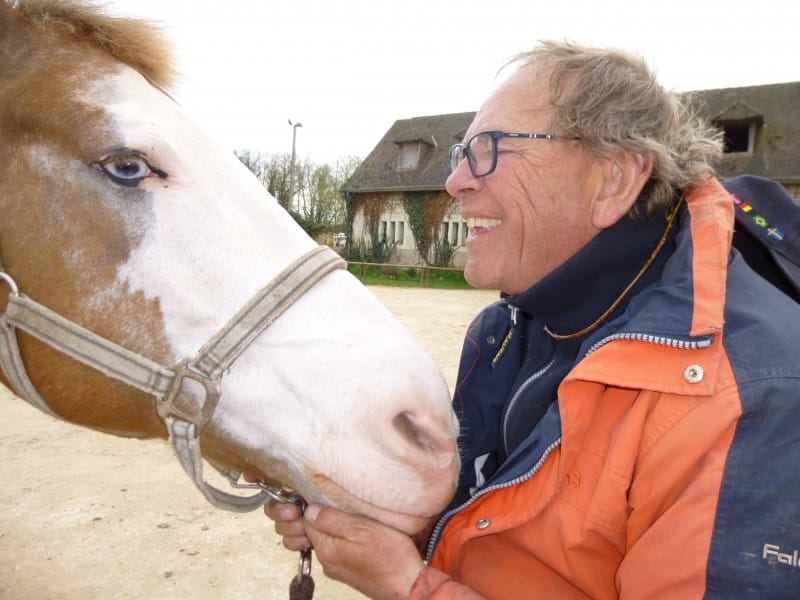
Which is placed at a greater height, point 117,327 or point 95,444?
point 117,327

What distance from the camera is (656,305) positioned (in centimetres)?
126

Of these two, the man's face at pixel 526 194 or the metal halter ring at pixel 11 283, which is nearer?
the metal halter ring at pixel 11 283

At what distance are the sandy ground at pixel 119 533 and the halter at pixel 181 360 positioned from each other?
1.64m

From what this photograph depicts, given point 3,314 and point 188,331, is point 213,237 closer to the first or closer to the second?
point 188,331

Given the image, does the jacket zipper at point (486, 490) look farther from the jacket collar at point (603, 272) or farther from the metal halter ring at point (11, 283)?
the metal halter ring at point (11, 283)

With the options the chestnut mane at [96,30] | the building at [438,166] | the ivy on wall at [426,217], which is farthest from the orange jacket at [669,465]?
the ivy on wall at [426,217]

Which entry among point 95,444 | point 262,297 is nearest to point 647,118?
point 262,297

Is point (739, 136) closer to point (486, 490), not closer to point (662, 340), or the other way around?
point (662, 340)

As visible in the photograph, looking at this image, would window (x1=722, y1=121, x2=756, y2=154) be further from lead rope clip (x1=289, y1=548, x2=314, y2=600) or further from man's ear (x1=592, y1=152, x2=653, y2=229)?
lead rope clip (x1=289, y1=548, x2=314, y2=600)

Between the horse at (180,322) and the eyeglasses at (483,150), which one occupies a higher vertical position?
the eyeglasses at (483,150)

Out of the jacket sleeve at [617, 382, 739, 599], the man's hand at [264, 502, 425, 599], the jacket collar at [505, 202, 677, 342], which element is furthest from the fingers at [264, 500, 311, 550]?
the jacket collar at [505, 202, 677, 342]

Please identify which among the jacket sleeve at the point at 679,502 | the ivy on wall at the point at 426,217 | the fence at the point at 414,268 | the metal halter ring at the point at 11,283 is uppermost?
the metal halter ring at the point at 11,283

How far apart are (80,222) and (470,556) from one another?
137 centimetres

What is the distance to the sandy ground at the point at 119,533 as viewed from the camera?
2527 mm
